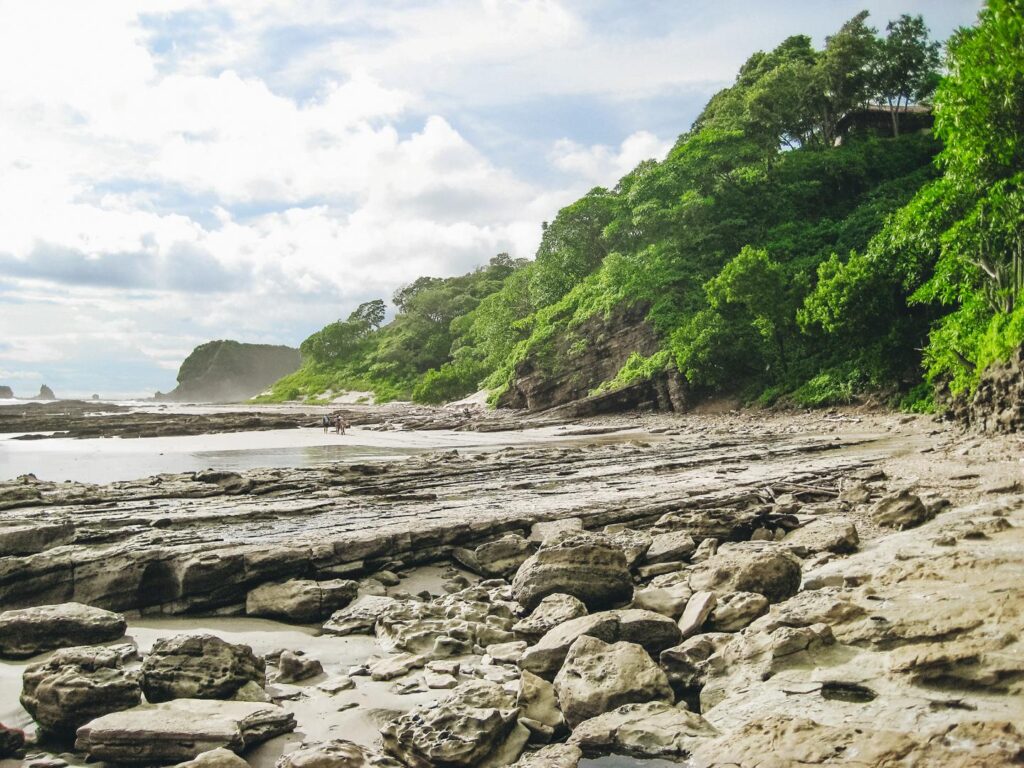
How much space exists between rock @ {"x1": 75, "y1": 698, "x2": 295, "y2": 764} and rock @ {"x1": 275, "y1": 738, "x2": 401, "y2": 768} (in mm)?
405

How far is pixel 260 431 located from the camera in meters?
46.2

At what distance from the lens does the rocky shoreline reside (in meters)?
4.57

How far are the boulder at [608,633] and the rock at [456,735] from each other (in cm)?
103

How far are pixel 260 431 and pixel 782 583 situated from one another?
44.7 metres

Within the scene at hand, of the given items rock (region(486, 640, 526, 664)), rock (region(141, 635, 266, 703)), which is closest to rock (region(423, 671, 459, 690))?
rock (region(486, 640, 526, 664))

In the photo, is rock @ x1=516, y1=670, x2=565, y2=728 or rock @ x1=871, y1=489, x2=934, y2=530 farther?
rock @ x1=871, y1=489, x2=934, y2=530

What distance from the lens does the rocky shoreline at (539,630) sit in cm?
457

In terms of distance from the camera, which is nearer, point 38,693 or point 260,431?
point 38,693

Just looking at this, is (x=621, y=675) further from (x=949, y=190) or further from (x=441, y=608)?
(x=949, y=190)

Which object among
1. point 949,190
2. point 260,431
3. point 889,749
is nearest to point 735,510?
point 889,749

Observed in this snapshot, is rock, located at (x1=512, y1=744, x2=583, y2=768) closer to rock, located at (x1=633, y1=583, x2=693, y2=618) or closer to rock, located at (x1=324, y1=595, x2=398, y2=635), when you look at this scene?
rock, located at (x1=633, y1=583, x2=693, y2=618)

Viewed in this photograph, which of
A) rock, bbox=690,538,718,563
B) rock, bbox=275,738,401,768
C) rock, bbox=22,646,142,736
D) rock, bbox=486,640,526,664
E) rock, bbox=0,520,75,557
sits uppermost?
rock, bbox=0,520,75,557

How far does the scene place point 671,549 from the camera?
9438mm

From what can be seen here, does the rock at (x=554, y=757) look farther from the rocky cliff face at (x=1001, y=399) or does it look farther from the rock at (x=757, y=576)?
the rocky cliff face at (x=1001, y=399)
